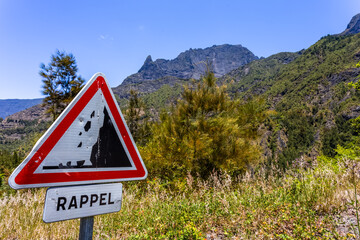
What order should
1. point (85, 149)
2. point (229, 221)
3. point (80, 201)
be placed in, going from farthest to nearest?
point (229, 221), point (85, 149), point (80, 201)

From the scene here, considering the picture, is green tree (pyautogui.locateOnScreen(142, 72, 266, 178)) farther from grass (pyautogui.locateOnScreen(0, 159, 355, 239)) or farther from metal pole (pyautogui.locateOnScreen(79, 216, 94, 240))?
metal pole (pyautogui.locateOnScreen(79, 216, 94, 240))

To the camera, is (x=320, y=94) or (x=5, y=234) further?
(x=320, y=94)

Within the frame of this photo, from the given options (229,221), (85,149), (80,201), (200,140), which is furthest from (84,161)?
(200,140)

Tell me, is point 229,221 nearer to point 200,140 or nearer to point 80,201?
point 80,201

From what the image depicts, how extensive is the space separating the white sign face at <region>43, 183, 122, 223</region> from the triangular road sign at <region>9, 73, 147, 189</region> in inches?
2.2

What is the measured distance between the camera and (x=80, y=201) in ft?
Answer: 3.27

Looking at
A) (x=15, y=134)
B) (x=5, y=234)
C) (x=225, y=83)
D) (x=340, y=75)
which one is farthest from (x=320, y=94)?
(x=15, y=134)

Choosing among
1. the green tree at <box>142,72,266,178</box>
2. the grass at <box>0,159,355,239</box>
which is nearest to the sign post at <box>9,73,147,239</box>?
the grass at <box>0,159,355,239</box>

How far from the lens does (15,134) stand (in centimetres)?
15362

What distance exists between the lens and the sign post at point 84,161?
3.07ft

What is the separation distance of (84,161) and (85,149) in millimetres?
72

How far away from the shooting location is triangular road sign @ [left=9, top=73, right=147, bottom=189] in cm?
96

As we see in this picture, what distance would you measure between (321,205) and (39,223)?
4027mm

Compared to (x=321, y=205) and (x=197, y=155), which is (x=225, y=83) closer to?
(x=197, y=155)
